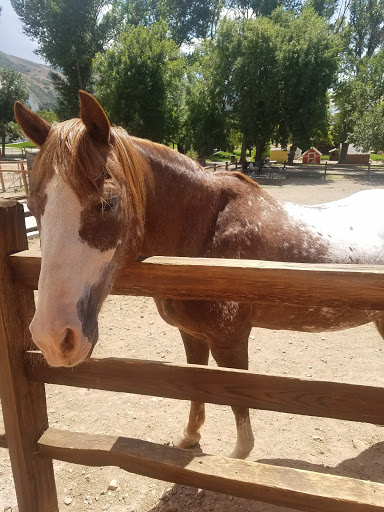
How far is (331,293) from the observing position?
3.84 feet

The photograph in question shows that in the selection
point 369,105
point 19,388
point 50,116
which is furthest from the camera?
point 50,116

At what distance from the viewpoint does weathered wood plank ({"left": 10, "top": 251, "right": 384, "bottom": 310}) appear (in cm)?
114

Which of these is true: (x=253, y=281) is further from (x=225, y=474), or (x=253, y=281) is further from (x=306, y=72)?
(x=306, y=72)

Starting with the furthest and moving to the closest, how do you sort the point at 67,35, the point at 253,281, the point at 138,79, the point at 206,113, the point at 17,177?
the point at 67,35 → the point at 206,113 → the point at 138,79 → the point at 17,177 → the point at 253,281

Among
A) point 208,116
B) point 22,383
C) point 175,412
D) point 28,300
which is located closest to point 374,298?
point 28,300

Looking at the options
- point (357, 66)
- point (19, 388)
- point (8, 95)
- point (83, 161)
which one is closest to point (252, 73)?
point (357, 66)

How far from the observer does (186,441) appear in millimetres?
2650

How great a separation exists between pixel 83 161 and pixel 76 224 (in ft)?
0.81

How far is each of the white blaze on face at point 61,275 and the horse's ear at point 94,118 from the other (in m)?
0.27

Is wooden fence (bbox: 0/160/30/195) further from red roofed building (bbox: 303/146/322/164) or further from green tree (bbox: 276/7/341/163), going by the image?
red roofed building (bbox: 303/146/322/164)

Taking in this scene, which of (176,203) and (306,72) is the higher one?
(306,72)

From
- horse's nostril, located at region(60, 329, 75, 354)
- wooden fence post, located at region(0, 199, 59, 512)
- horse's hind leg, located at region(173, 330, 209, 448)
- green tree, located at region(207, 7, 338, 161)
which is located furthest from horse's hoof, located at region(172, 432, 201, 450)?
green tree, located at region(207, 7, 338, 161)

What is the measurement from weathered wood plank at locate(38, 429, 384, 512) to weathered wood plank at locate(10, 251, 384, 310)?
0.73m

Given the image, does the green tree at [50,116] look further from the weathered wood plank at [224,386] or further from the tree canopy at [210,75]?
the weathered wood plank at [224,386]
